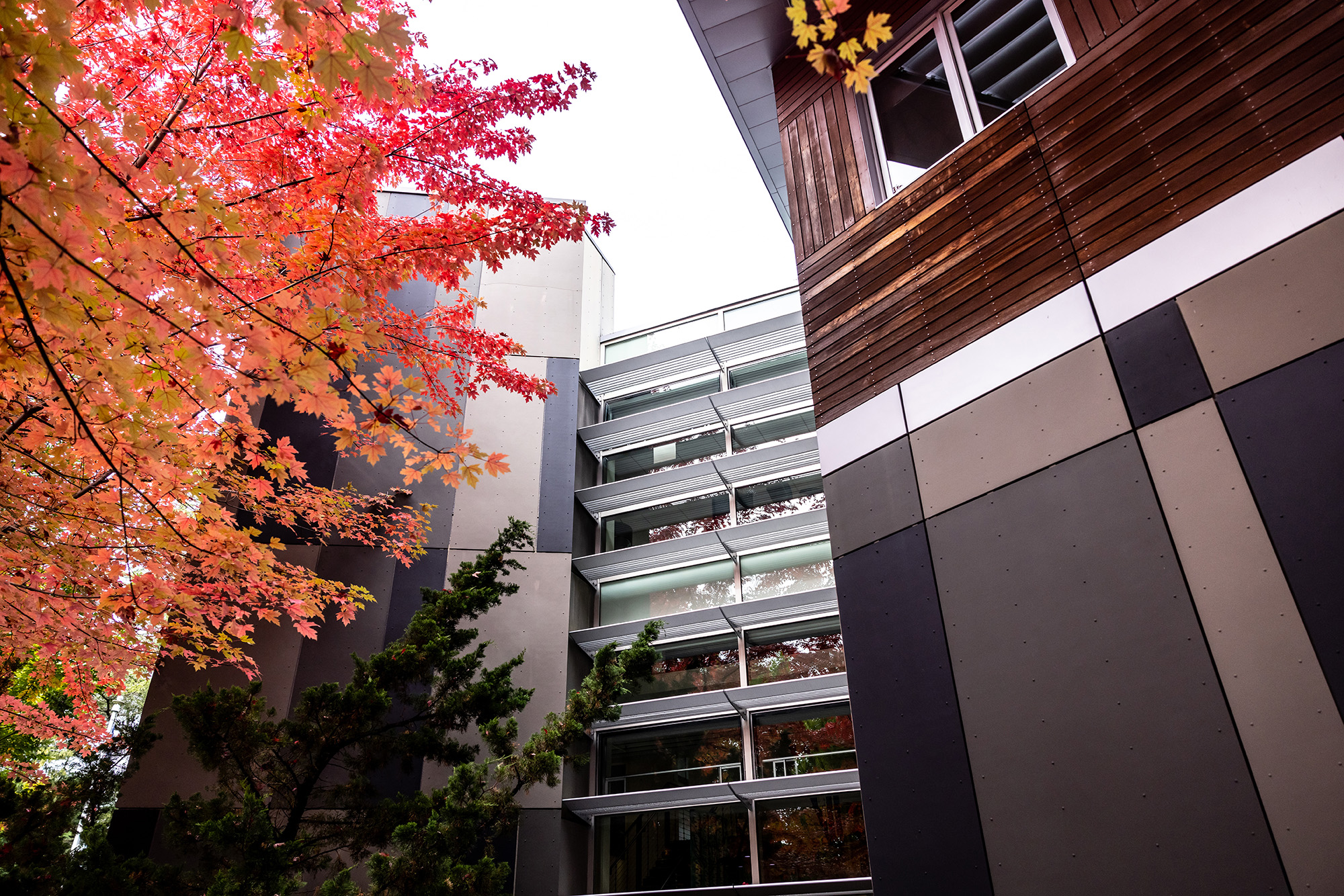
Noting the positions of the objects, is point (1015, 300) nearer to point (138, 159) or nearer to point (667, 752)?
point (138, 159)

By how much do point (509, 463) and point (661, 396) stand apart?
250cm

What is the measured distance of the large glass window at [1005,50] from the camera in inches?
225

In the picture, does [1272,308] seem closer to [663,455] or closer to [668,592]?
[668,592]

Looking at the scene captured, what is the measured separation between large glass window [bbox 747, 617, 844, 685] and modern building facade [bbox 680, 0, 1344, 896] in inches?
132

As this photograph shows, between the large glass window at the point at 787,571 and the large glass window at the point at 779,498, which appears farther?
the large glass window at the point at 779,498

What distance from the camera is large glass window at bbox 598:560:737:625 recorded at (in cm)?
963

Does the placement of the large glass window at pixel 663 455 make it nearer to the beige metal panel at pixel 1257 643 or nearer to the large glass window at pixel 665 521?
the large glass window at pixel 665 521

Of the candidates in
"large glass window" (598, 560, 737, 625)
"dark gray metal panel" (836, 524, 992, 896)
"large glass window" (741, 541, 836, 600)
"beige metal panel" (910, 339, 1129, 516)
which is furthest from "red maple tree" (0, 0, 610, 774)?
"large glass window" (741, 541, 836, 600)

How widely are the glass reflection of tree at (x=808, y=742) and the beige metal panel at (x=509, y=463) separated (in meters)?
4.02

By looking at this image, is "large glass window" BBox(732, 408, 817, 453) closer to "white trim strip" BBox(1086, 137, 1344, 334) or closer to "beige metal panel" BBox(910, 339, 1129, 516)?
"beige metal panel" BBox(910, 339, 1129, 516)

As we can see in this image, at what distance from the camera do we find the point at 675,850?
26.8 ft

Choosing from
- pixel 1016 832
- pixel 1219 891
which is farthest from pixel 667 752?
pixel 1219 891

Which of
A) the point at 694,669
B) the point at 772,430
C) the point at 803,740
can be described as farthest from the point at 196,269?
the point at 772,430

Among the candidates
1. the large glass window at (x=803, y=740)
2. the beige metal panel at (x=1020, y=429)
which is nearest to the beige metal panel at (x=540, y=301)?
the large glass window at (x=803, y=740)
